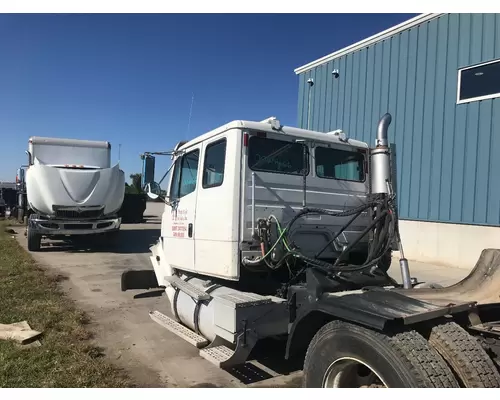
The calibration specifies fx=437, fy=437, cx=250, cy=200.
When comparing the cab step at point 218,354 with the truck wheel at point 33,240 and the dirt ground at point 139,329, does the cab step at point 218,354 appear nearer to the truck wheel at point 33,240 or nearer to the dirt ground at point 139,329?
the dirt ground at point 139,329

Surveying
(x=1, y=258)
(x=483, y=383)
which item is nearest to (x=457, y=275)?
(x=483, y=383)

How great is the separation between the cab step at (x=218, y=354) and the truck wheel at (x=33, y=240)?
1007 cm

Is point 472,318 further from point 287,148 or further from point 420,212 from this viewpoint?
point 420,212

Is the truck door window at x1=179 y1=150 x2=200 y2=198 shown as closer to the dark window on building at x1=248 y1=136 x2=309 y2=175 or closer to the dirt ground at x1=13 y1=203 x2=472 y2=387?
the dark window on building at x1=248 y1=136 x2=309 y2=175

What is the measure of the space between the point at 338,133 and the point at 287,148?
815 mm

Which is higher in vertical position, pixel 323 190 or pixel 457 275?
pixel 323 190

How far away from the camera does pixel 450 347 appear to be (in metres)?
2.57

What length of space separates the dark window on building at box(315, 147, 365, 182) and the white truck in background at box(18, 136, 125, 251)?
9.45 m

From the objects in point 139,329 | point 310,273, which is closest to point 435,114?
point 310,273

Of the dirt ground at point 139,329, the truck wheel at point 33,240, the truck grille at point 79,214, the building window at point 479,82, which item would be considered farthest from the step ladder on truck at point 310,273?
the truck wheel at point 33,240

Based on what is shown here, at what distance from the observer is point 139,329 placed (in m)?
5.80

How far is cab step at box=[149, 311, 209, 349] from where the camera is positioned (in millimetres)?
4625

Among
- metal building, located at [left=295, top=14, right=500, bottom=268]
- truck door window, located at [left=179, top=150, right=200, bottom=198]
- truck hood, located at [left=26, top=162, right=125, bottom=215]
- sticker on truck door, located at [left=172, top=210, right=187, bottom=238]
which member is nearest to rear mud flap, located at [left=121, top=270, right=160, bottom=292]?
sticker on truck door, located at [left=172, top=210, right=187, bottom=238]

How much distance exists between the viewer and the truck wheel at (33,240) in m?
12.4
